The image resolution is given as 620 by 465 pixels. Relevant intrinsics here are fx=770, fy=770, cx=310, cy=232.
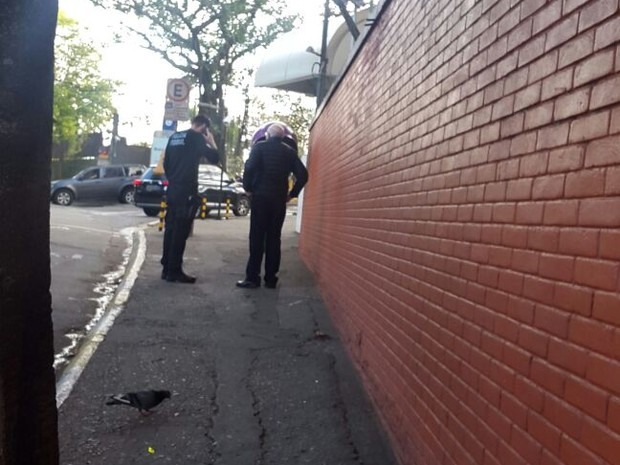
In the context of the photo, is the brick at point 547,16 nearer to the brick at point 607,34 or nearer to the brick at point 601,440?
the brick at point 607,34

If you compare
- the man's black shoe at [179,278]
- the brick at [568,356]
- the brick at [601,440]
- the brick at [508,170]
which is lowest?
the man's black shoe at [179,278]

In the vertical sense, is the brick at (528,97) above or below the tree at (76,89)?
below

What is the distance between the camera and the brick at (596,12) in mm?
2033

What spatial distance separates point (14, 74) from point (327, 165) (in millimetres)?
6934

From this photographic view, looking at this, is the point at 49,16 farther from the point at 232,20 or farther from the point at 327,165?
the point at 232,20

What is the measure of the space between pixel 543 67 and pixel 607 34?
0.42 meters

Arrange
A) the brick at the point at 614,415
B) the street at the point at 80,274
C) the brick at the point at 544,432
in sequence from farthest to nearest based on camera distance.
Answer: the street at the point at 80,274, the brick at the point at 544,432, the brick at the point at 614,415

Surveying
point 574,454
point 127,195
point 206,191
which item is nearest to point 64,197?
point 127,195

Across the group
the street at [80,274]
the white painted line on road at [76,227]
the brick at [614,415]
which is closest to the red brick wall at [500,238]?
the brick at [614,415]

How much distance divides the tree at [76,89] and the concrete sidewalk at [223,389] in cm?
4150

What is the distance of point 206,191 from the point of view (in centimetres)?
2264

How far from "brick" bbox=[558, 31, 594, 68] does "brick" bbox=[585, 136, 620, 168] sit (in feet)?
0.91

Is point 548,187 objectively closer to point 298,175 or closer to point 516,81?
point 516,81

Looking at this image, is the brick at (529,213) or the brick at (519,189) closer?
the brick at (529,213)
